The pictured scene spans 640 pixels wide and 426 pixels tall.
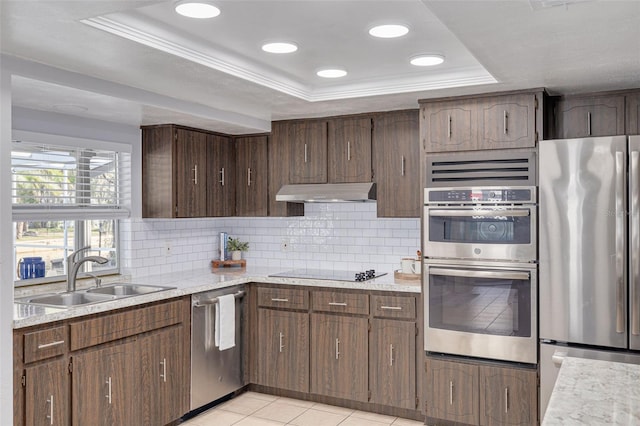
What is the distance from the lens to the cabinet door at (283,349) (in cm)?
460

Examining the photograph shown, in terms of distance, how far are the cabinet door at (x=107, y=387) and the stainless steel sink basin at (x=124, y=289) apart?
1.87ft

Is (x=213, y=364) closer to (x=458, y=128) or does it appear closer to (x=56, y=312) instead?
(x=56, y=312)

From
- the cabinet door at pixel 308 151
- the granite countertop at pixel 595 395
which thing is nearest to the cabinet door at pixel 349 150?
the cabinet door at pixel 308 151

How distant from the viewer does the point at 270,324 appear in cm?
473

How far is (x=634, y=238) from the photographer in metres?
3.33

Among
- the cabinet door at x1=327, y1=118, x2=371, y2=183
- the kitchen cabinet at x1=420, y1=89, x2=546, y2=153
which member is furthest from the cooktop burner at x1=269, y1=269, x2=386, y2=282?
the kitchen cabinet at x1=420, y1=89, x2=546, y2=153

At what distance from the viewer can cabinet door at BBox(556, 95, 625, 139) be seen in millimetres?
3830

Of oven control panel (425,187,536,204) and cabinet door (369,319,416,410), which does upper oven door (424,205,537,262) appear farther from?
cabinet door (369,319,416,410)

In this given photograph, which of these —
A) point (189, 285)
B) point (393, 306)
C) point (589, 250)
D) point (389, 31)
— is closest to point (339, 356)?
point (393, 306)

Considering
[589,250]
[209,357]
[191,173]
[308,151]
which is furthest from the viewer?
[308,151]

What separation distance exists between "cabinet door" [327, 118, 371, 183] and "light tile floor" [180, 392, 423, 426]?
6.09 feet

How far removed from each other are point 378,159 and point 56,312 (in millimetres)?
2649

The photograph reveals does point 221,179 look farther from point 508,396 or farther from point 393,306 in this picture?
point 508,396

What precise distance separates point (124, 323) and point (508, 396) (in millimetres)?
2574
